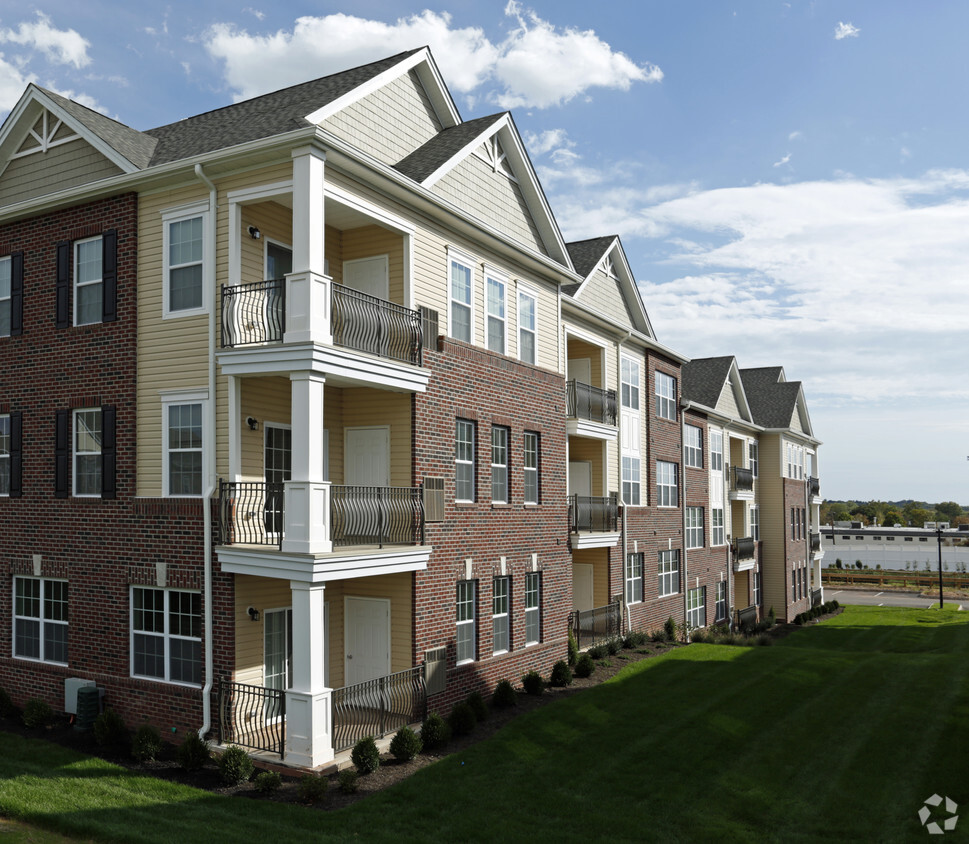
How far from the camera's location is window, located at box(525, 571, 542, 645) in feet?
68.3

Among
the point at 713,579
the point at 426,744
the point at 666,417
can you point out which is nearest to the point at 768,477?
the point at 713,579

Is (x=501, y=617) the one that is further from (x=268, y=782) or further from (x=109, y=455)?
(x=109, y=455)

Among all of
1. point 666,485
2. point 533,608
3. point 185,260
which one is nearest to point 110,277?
point 185,260

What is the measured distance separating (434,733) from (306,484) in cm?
530

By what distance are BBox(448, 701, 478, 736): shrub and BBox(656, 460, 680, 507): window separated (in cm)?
1715

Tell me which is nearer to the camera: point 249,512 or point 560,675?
point 249,512

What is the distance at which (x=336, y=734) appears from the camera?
549 inches

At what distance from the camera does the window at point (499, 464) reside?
1983 centimetres

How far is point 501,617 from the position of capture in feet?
64.5

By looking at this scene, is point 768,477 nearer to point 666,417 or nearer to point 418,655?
point 666,417

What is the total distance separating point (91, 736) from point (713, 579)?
2852cm

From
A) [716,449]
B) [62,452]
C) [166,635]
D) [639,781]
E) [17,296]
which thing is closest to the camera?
[639,781]

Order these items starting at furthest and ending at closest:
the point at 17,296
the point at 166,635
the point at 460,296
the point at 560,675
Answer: the point at 560,675 < the point at 460,296 < the point at 17,296 < the point at 166,635

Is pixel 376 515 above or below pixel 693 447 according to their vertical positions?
below
